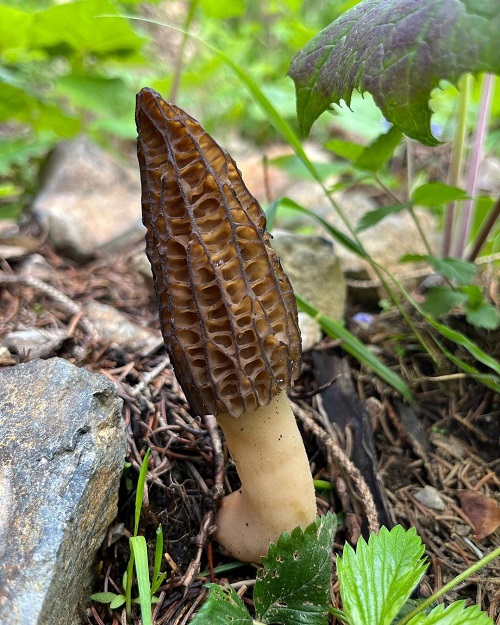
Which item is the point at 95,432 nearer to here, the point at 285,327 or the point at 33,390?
the point at 33,390

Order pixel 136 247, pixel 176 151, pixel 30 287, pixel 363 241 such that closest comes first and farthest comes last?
pixel 176 151 < pixel 30 287 < pixel 363 241 < pixel 136 247

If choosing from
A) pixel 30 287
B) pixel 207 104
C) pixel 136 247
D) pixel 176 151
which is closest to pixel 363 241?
pixel 136 247

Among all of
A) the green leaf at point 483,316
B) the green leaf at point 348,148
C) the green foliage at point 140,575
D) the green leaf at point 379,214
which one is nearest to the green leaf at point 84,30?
the green leaf at point 348,148

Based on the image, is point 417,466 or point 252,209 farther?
point 417,466

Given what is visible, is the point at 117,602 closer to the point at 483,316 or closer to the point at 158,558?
the point at 158,558

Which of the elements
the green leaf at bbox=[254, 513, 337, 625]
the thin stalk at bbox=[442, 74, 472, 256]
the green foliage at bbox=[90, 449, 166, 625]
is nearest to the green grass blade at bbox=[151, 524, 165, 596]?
the green foliage at bbox=[90, 449, 166, 625]

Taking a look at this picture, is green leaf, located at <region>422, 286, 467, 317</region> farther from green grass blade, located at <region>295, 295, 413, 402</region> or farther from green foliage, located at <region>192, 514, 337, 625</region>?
green foliage, located at <region>192, 514, 337, 625</region>

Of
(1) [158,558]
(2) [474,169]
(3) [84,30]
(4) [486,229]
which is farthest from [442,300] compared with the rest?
(3) [84,30]
